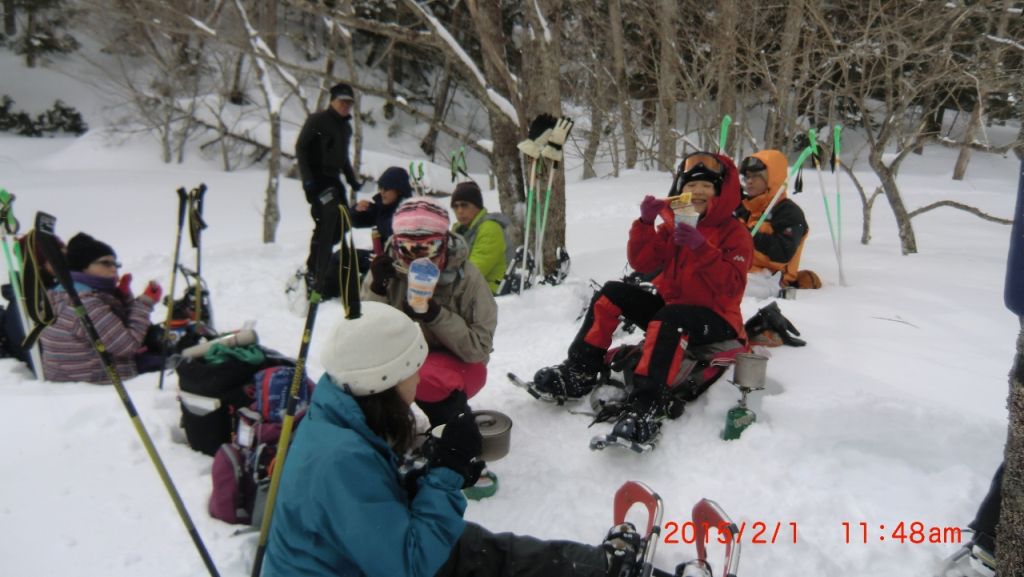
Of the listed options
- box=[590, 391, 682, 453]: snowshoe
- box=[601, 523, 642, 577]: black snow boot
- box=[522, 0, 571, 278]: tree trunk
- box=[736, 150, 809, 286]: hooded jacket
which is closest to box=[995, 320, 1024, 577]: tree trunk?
box=[601, 523, 642, 577]: black snow boot

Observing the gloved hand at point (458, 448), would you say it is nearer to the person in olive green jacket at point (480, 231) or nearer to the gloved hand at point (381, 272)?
the gloved hand at point (381, 272)

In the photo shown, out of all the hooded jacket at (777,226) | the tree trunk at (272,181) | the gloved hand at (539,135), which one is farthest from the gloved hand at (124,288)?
the tree trunk at (272,181)

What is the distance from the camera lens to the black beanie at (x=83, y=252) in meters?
3.93

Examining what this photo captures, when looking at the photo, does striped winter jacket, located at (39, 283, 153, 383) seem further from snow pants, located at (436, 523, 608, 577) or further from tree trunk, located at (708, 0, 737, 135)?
tree trunk, located at (708, 0, 737, 135)

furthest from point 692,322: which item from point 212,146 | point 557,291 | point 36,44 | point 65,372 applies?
point 36,44

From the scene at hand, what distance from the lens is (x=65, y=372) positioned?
3955 millimetres

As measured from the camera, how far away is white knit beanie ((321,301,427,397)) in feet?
5.87

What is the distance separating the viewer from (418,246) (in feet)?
10.1

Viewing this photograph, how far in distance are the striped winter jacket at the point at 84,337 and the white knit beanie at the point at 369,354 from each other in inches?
115

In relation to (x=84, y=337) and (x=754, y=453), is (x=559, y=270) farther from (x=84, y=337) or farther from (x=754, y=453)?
(x=84, y=337)

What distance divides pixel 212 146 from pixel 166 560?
→ 2008 cm

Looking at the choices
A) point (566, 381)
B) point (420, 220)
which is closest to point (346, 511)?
point (420, 220)

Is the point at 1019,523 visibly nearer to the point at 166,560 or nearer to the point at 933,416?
the point at 933,416
